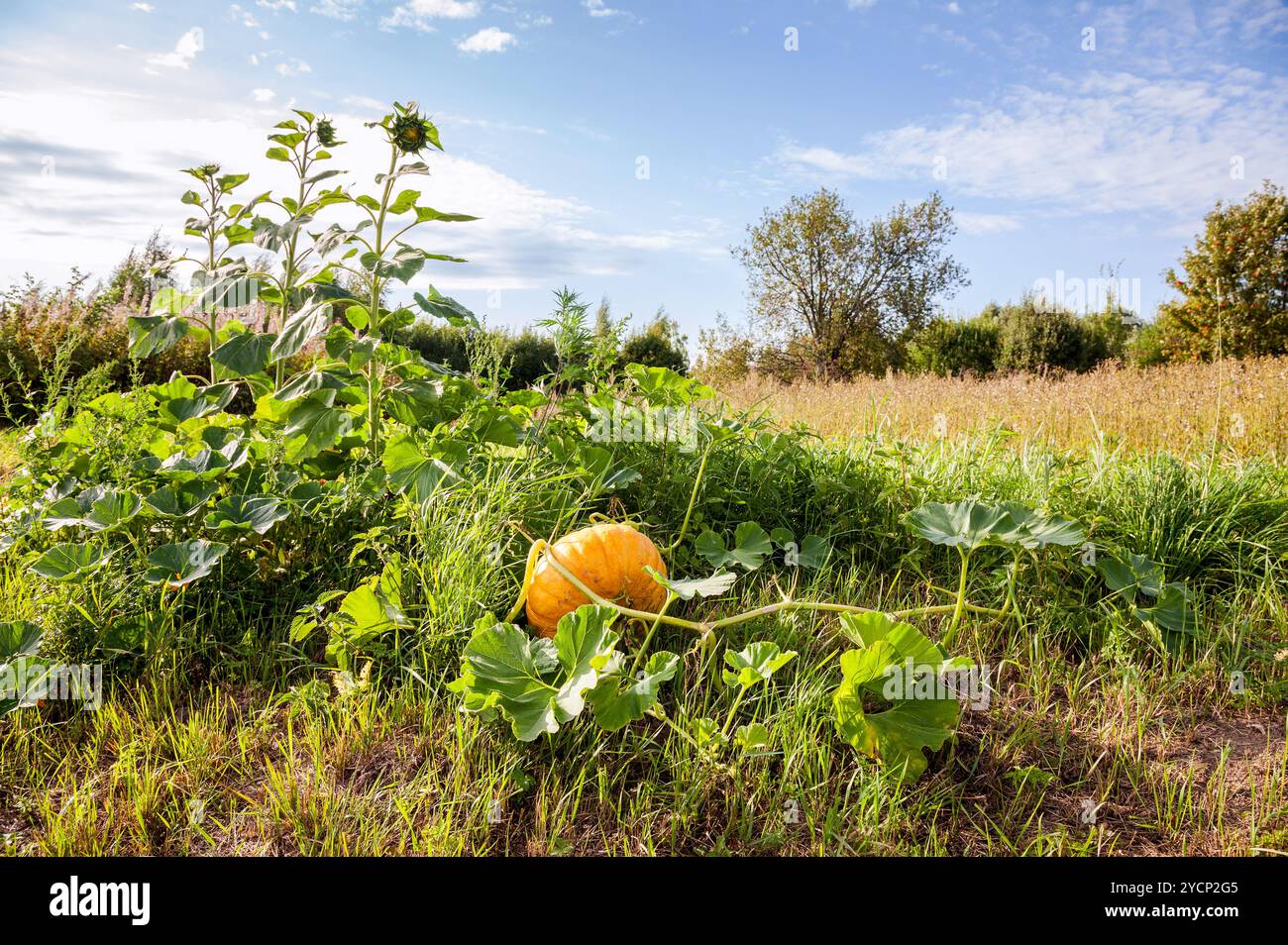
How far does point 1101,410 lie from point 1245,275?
1135 cm

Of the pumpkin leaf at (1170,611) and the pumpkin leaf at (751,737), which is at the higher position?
the pumpkin leaf at (1170,611)

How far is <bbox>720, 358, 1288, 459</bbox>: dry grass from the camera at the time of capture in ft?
17.6

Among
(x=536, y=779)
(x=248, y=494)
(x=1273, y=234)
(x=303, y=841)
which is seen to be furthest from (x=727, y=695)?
(x=1273, y=234)

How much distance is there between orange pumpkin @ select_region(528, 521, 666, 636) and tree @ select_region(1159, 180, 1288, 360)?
15352 mm

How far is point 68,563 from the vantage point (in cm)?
225

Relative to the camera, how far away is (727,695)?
203 cm

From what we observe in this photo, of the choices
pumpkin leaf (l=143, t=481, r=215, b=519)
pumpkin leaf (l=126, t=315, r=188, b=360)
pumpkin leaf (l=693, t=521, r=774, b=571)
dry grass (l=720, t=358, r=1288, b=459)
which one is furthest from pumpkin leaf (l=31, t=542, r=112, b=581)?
dry grass (l=720, t=358, r=1288, b=459)

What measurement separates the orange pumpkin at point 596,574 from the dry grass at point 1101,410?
2.71 metres

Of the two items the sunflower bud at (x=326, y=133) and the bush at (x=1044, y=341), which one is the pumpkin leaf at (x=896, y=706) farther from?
the bush at (x=1044, y=341)

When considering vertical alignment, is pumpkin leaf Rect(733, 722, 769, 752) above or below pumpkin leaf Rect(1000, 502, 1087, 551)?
below

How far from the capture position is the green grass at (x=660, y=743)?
1664 millimetres

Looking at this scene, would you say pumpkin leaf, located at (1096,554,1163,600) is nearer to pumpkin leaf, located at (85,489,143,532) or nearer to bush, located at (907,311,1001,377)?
pumpkin leaf, located at (85,489,143,532)

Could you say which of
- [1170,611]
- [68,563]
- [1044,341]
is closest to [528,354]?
[1044,341]

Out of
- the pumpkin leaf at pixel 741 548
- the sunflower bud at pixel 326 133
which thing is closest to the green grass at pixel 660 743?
the pumpkin leaf at pixel 741 548
